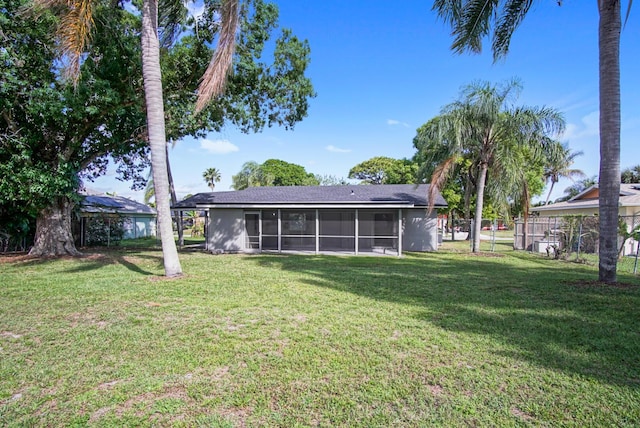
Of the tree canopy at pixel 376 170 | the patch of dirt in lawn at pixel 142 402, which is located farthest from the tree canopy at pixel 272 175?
the patch of dirt in lawn at pixel 142 402

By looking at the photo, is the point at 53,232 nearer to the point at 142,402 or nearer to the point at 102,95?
the point at 102,95

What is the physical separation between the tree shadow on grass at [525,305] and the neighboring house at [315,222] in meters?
4.36

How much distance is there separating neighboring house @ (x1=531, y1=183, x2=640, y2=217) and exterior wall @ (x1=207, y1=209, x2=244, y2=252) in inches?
583

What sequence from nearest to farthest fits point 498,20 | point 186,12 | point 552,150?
point 498,20 < point 186,12 < point 552,150

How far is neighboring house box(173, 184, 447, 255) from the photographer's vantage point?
16359 mm

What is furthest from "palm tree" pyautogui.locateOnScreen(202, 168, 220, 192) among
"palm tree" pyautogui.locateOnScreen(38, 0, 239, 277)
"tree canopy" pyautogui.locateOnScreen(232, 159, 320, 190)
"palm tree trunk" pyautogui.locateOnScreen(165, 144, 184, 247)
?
"palm tree" pyautogui.locateOnScreen(38, 0, 239, 277)

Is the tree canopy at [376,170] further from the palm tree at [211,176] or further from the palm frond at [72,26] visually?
the palm frond at [72,26]

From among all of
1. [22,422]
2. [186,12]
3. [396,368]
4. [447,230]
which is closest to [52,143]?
[186,12]

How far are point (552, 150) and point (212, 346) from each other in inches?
586

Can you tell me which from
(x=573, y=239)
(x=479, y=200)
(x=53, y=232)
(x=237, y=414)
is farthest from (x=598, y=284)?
(x=53, y=232)

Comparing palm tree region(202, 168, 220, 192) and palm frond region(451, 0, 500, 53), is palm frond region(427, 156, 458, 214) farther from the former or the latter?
palm tree region(202, 168, 220, 192)

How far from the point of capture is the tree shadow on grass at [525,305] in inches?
166

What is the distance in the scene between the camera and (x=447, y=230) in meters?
38.0

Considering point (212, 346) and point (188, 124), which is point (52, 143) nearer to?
point (188, 124)
